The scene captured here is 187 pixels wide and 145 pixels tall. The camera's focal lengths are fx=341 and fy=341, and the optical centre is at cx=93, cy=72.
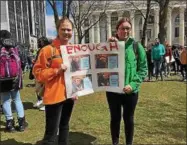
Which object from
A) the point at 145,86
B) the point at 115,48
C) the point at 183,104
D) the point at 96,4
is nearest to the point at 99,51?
Answer: the point at 115,48

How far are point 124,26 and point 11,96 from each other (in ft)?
9.81

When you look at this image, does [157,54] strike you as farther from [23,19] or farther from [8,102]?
[23,19]

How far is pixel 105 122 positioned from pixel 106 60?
2.75 meters

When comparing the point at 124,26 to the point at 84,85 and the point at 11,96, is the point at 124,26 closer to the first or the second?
the point at 84,85

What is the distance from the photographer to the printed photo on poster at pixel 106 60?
15.5 ft

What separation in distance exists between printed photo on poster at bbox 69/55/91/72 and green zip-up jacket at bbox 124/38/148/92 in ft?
1.79

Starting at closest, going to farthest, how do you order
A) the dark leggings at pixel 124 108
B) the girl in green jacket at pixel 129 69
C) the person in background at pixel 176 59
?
the girl in green jacket at pixel 129 69, the dark leggings at pixel 124 108, the person in background at pixel 176 59

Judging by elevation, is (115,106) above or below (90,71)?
below

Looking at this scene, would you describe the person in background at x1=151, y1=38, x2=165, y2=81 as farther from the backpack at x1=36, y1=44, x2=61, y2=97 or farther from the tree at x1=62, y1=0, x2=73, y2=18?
the backpack at x1=36, y1=44, x2=61, y2=97

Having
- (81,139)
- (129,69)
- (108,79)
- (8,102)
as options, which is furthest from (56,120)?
(8,102)

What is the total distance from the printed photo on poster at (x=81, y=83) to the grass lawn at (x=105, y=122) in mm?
1583

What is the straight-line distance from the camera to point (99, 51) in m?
4.69

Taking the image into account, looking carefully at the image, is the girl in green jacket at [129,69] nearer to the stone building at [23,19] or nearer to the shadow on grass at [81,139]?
the shadow on grass at [81,139]

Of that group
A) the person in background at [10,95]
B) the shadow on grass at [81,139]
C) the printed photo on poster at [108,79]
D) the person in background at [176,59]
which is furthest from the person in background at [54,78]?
the person in background at [176,59]
